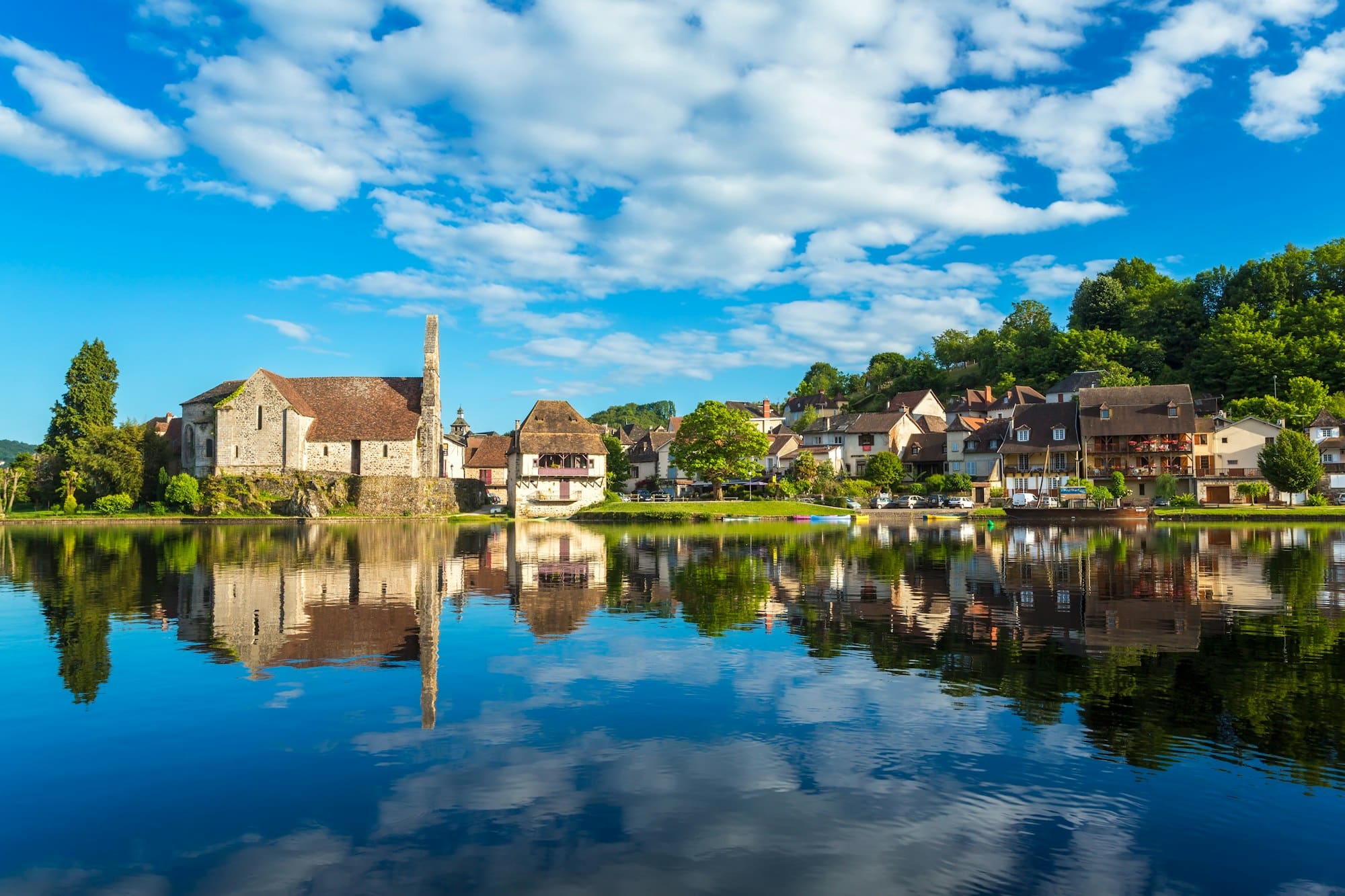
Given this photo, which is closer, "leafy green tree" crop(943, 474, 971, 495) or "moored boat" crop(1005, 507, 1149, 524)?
"moored boat" crop(1005, 507, 1149, 524)

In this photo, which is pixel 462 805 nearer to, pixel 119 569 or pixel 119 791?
pixel 119 791

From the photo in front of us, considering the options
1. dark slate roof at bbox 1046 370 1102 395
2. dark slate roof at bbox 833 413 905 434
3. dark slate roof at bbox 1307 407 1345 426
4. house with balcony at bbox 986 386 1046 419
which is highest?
dark slate roof at bbox 1046 370 1102 395

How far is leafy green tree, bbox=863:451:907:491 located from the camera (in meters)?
85.2

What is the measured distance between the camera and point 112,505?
72.1 meters

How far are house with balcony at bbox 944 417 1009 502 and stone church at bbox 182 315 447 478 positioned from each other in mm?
56416

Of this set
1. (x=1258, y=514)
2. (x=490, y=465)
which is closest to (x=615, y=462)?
(x=490, y=465)

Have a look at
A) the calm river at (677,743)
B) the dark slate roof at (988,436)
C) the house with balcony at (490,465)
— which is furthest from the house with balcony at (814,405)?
the calm river at (677,743)

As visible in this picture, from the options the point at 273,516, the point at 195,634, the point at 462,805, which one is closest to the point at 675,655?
the point at 462,805

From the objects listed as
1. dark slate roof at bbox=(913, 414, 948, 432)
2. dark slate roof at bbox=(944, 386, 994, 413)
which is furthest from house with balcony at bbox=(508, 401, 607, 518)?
dark slate roof at bbox=(944, 386, 994, 413)

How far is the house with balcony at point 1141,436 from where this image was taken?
7794cm

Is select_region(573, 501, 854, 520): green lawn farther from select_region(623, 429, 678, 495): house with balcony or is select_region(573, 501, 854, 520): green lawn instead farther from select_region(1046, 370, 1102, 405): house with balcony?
select_region(1046, 370, 1102, 405): house with balcony

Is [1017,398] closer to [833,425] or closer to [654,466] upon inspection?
[833,425]

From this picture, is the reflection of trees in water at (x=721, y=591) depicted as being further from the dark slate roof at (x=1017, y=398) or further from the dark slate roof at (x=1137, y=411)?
the dark slate roof at (x=1017, y=398)

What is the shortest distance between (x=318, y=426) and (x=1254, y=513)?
8213 centimetres
